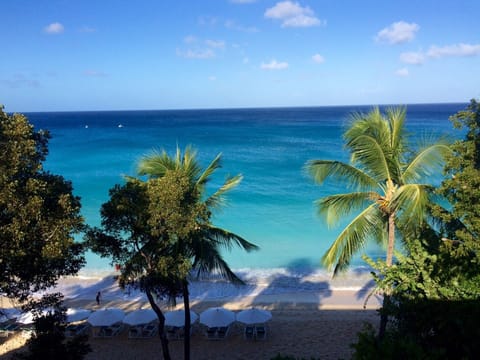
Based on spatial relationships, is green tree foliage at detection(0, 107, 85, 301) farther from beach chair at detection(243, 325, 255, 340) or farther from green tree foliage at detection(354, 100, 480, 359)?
beach chair at detection(243, 325, 255, 340)

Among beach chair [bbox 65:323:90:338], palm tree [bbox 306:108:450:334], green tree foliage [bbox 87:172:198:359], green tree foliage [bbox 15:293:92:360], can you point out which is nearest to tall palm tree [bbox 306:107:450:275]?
palm tree [bbox 306:108:450:334]

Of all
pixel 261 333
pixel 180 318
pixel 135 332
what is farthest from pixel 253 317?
pixel 135 332

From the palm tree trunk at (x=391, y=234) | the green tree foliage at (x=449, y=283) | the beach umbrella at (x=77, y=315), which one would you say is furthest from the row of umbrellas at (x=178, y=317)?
the green tree foliage at (x=449, y=283)

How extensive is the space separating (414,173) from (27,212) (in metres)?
7.00

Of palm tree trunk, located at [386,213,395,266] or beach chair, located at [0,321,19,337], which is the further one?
beach chair, located at [0,321,19,337]

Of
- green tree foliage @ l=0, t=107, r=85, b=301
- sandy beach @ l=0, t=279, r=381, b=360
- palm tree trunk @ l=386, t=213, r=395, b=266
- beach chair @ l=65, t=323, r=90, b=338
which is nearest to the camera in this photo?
green tree foliage @ l=0, t=107, r=85, b=301

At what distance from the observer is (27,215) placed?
203 inches

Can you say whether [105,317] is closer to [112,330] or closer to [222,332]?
[112,330]

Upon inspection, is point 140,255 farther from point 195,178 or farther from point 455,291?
point 455,291

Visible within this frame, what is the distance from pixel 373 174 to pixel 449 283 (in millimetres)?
3160

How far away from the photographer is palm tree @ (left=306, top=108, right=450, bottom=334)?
7836 mm

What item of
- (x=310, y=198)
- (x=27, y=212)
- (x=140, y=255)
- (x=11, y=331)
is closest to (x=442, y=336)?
(x=140, y=255)

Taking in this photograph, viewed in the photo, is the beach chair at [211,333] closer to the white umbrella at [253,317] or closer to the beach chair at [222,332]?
the beach chair at [222,332]

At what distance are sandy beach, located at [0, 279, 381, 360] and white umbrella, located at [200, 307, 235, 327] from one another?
613 mm
